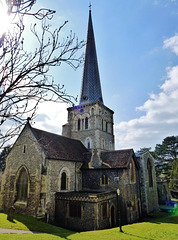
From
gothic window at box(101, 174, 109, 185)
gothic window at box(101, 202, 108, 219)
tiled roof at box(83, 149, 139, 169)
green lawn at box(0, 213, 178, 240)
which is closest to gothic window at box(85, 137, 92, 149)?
tiled roof at box(83, 149, 139, 169)

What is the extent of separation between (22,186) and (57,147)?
550 centimetres

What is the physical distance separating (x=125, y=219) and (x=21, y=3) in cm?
1924

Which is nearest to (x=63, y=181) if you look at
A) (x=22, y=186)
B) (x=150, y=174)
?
(x=22, y=186)

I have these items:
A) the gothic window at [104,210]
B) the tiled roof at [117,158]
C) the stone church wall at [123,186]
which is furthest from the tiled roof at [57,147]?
the gothic window at [104,210]

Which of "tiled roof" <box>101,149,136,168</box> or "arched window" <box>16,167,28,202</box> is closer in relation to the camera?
"arched window" <box>16,167,28,202</box>

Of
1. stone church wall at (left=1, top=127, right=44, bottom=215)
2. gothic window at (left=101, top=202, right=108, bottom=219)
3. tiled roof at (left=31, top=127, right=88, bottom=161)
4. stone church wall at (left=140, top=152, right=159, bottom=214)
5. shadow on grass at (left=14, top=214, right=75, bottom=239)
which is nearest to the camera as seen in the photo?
shadow on grass at (left=14, top=214, right=75, bottom=239)

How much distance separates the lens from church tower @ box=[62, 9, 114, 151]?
27.5 metres

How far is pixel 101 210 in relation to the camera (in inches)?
590

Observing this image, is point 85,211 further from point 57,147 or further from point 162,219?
point 162,219

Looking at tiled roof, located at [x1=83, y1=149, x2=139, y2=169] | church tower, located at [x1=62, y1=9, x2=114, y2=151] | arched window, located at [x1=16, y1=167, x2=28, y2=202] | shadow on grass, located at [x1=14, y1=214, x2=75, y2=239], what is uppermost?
church tower, located at [x1=62, y1=9, x2=114, y2=151]

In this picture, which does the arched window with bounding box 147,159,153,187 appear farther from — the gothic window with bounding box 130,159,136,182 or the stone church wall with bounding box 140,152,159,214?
the gothic window with bounding box 130,159,136,182

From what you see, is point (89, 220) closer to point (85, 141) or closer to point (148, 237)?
point (148, 237)

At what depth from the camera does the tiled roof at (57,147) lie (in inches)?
715

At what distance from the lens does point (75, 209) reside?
50.8 feet
